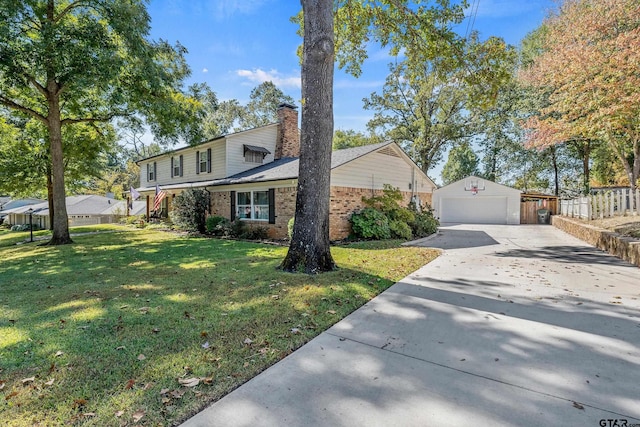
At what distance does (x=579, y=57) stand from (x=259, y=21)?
39.5ft

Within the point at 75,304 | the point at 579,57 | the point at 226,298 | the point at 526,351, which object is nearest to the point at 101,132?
the point at 75,304

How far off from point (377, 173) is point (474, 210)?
44.6 feet

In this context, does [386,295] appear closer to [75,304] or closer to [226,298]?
[226,298]

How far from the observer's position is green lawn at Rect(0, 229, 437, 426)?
224 centimetres

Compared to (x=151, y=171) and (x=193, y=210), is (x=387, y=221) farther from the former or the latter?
(x=151, y=171)

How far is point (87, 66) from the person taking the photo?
8961mm

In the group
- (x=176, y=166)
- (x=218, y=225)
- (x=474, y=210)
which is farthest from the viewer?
(x=474, y=210)

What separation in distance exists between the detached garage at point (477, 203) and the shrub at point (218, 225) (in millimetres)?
15680

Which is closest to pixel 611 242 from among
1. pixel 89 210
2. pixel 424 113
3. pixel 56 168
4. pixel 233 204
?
pixel 233 204

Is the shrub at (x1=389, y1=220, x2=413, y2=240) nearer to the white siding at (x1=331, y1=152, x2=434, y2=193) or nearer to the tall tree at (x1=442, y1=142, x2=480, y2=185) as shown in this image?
the white siding at (x1=331, y1=152, x2=434, y2=193)

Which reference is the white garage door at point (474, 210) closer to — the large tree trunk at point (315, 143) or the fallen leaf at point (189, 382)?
the large tree trunk at point (315, 143)

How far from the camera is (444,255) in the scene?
8750 mm

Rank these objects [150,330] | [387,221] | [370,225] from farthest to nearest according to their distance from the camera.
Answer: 1. [387,221]
2. [370,225]
3. [150,330]

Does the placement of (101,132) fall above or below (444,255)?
above
